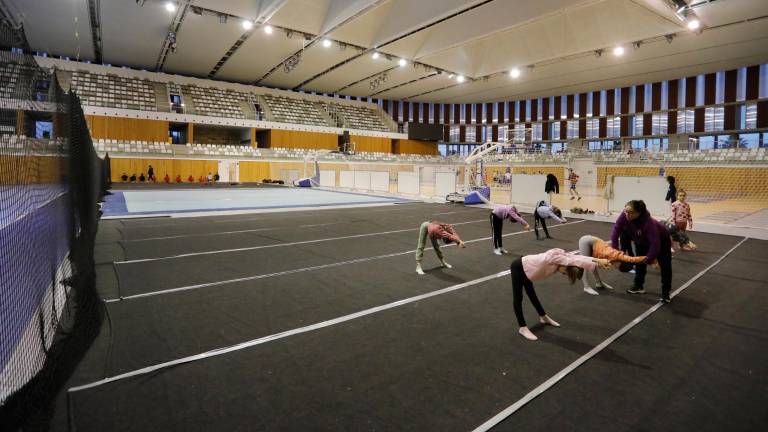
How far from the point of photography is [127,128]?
102ft

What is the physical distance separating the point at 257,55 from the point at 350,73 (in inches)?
346

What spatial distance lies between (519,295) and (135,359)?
11.0 ft

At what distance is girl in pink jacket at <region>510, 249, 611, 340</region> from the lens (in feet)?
10.7

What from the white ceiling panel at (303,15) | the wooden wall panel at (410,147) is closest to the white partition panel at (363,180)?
the white ceiling panel at (303,15)

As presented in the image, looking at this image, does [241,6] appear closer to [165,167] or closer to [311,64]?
[311,64]

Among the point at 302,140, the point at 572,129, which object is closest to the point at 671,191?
the point at 302,140

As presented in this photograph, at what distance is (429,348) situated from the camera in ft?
11.4

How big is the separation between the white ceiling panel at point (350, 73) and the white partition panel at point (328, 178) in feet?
34.4

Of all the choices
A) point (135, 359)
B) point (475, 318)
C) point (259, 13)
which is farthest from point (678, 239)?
point (259, 13)

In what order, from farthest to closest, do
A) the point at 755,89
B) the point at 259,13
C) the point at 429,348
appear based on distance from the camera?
the point at 755,89, the point at 259,13, the point at 429,348

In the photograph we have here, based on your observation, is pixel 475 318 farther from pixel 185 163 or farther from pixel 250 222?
pixel 185 163

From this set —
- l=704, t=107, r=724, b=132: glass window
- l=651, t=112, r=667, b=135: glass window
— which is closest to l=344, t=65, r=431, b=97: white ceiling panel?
l=651, t=112, r=667, b=135: glass window

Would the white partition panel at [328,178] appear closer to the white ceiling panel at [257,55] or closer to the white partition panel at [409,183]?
the white partition panel at [409,183]

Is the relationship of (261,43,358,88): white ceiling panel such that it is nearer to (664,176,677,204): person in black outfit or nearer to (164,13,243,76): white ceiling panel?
(164,13,243,76): white ceiling panel
